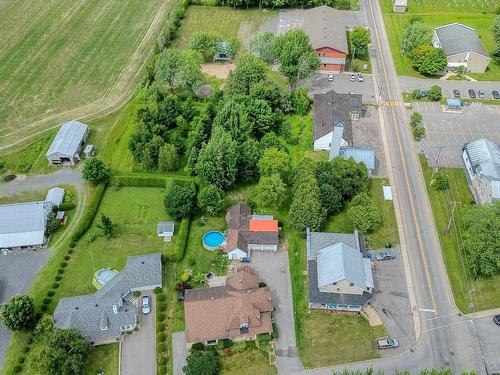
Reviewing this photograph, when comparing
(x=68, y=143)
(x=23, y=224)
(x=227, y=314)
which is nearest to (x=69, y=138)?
(x=68, y=143)

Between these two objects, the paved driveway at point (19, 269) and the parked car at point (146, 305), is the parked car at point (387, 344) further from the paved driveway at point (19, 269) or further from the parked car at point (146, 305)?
the paved driveway at point (19, 269)

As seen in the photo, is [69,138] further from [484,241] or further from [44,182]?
[484,241]

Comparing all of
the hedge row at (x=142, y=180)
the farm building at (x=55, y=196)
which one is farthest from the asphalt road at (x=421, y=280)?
the farm building at (x=55, y=196)

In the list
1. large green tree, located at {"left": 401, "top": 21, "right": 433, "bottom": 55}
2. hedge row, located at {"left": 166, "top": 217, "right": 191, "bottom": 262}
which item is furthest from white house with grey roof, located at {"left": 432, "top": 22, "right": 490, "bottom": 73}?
hedge row, located at {"left": 166, "top": 217, "right": 191, "bottom": 262}

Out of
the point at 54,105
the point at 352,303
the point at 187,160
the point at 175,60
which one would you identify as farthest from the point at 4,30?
the point at 352,303

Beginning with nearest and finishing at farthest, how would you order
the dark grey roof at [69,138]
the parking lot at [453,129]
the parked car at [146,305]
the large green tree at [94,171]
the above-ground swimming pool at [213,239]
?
the parked car at [146,305]
the above-ground swimming pool at [213,239]
the large green tree at [94,171]
the dark grey roof at [69,138]
the parking lot at [453,129]

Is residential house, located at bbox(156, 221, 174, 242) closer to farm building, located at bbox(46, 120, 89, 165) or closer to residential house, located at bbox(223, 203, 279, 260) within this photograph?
residential house, located at bbox(223, 203, 279, 260)
